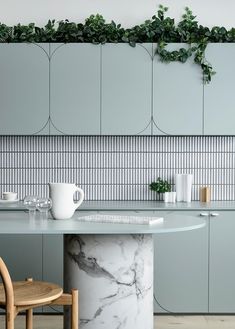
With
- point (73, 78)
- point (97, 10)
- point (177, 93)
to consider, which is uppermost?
point (97, 10)

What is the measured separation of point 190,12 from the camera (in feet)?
16.3

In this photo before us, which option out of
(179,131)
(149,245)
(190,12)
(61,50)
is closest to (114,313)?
(149,245)

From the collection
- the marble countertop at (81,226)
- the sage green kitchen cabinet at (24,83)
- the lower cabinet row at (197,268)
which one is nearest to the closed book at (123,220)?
the marble countertop at (81,226)

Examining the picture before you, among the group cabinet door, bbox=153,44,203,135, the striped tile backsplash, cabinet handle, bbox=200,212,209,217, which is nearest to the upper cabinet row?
cabinet door, bbox=153,44,203,135

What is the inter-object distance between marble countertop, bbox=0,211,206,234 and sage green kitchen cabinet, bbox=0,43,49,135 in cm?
148

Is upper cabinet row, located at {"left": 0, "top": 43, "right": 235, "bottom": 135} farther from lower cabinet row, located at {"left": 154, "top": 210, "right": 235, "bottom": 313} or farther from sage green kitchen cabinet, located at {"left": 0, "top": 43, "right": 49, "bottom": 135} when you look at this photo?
lower cabinet row, located at {"left": 154, "top": 210, "right": 235, "bottom": 313}

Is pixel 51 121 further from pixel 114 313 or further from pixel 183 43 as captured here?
pixel 114 313

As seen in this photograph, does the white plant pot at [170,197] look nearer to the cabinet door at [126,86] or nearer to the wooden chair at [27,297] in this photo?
the cabinet door at [126,86]

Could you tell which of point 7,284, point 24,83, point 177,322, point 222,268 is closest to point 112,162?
point 24,83

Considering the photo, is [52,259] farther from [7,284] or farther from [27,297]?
[7,284]

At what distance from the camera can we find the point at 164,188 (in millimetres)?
4980

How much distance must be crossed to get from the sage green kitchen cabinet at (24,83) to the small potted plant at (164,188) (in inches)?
43.2

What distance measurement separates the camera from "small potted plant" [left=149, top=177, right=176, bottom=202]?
489 centimetres

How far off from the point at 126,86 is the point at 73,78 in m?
0.44
